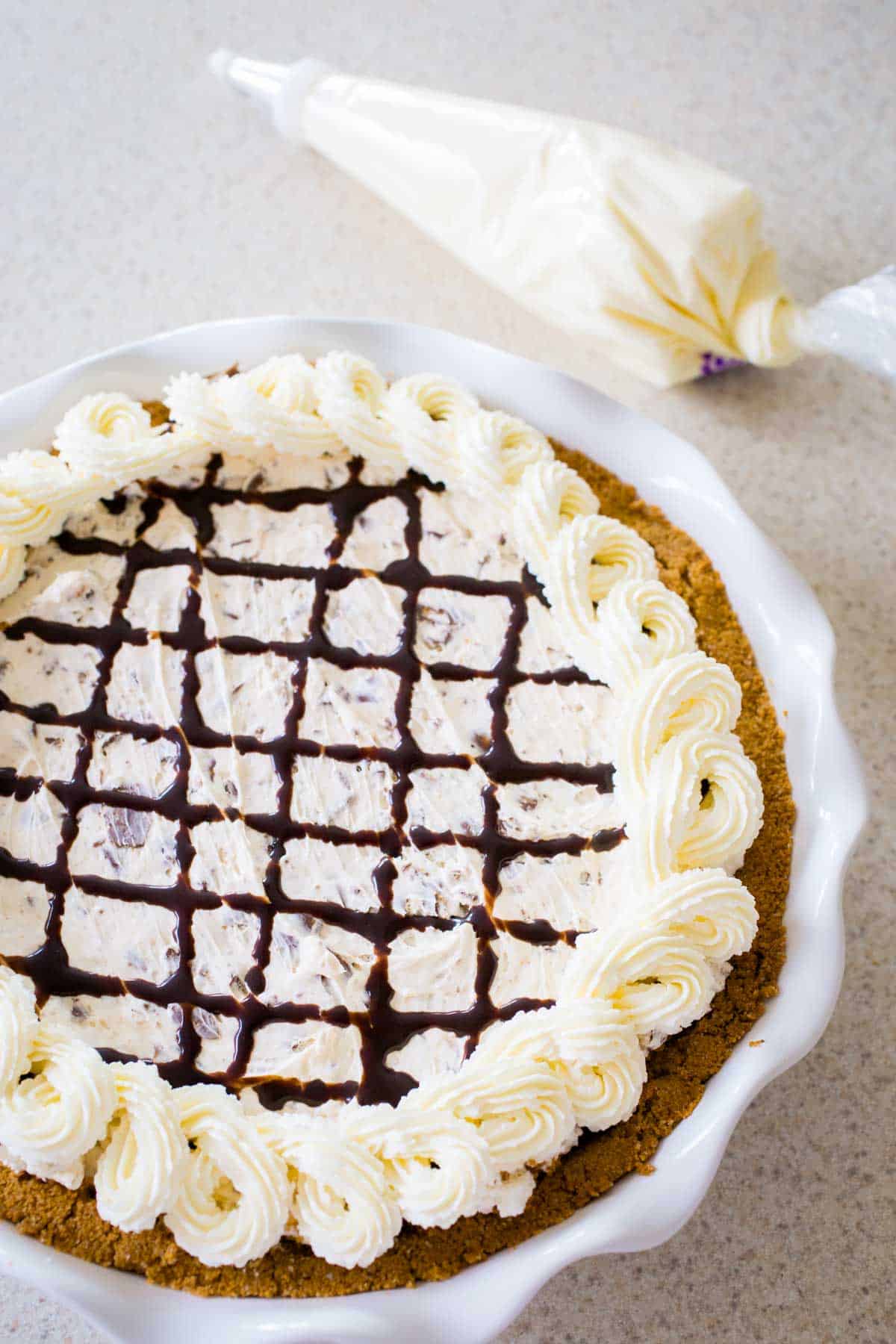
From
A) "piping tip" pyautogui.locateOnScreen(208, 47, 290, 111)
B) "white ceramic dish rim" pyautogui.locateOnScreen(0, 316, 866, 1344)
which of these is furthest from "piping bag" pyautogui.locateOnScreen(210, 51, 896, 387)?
"white ceramic dish rim" pyautogui.locateOnScreen(0, 316, 866, 1344)

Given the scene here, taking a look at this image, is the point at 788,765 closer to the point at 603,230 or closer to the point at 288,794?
the point at 288,794

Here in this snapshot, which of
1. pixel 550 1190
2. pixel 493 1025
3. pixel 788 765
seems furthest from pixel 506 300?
pixel 550 1190

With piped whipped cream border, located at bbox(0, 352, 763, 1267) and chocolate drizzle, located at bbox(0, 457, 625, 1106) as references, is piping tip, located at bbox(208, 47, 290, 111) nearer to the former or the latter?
piped whipped cream border, located at bbox(0, 352, 763, 1267)

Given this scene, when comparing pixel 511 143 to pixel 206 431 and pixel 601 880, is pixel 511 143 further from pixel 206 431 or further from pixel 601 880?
pixel 601 880

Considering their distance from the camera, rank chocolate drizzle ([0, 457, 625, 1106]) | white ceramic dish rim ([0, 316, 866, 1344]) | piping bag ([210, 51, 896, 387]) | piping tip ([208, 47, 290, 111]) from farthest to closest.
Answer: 1. piping tip ([208, 47, 290, 111])
2. piping bag ([210, 51, 896, 387])
3. chocolate drizzle ([0, 457, 625, 1106])
4. white ceramic dish rim ([0, 316, 866, 1344])

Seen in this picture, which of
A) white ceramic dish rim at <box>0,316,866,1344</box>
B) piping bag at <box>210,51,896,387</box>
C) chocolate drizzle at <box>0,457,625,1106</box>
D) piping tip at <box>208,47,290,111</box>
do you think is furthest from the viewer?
piping tip at <box>208,47,290,111</box>

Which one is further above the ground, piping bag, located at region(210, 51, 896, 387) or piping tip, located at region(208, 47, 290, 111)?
piping tip, located at region(208, 47, 290, 111)
